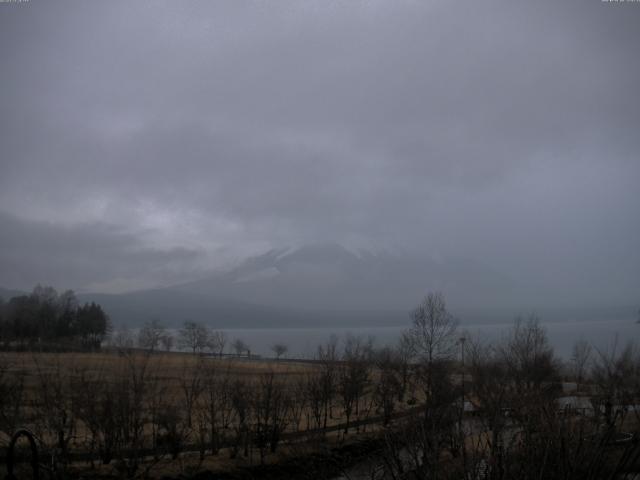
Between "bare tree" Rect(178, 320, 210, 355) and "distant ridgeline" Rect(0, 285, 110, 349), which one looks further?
"bare tree" Rect(178, 320, 210, 355)

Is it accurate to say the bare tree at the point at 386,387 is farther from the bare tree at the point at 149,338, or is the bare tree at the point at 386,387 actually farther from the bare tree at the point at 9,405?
the bare tree at the point at 149,338

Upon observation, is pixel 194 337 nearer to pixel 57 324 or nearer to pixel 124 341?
pixel 124 341

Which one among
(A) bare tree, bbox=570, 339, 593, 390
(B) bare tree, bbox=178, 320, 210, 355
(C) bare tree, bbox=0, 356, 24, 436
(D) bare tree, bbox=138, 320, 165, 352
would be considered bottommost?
(B) bare tree, bbox=178, 320, 210, 355

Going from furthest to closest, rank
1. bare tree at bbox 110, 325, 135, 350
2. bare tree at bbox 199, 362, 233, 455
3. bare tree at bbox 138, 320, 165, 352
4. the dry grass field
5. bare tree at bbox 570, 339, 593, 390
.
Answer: bare tree at bbox 138, 320, 165, 352 → bare tree at bbox 110, 325, 135, 350 → bare tree at bbox 570, 339, 593, 390 → bare tree at bbox 199, 362, 233, 455 → the dry grass field

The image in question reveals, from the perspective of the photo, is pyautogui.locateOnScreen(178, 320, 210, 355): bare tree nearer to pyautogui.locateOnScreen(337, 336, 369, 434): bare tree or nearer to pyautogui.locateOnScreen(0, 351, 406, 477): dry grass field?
pyautogui.locateOnScreen(337, 336, 369, 434): bare tree

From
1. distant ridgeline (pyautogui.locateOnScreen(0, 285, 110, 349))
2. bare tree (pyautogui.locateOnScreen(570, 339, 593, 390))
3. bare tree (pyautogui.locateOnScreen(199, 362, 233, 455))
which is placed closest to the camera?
bare tree (pyautogui.locateOnScreen(199, 362, 233, 455))

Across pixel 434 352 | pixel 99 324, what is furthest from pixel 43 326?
pixel 434 352

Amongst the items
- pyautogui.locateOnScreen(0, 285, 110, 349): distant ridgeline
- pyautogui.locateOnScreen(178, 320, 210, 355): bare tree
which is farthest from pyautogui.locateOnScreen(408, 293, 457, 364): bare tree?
pyautogui.locateOnScreen(178, 320, 210, 355): bare tree

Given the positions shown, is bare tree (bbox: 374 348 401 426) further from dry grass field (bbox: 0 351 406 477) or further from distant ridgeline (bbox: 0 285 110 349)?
distant ridgeline (bbox: 0 285 110 349)

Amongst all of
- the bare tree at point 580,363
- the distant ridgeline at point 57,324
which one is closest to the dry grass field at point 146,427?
the bare tree at point 580,363

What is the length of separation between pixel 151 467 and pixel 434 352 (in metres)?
33.6

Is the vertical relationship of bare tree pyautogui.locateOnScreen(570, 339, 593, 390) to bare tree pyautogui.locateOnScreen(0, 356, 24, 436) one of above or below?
below

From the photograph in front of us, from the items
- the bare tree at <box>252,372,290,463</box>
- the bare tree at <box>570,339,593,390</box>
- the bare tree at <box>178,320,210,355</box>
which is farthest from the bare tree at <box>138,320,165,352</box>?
the bare tree at <box>570,339,593,390</box>

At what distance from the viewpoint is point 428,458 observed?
9305 millimetres
